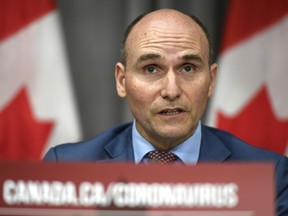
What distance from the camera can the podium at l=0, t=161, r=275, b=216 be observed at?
3.00 feet

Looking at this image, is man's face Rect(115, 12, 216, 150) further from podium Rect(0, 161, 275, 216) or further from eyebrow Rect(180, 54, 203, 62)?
podium Rect(0, 161, 275, 216)

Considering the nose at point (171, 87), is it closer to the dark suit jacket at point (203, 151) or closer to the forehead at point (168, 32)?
the forehead at point (168, 32)

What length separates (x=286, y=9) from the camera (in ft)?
6.63

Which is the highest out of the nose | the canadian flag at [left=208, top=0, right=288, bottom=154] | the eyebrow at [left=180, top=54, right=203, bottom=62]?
the canadian flag at [left=208, top=0, right=288, bottom=154]

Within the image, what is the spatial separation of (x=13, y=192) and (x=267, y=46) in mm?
1344

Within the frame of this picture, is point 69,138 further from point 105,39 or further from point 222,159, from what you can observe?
point 222,159

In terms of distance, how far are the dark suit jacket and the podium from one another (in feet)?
1.70

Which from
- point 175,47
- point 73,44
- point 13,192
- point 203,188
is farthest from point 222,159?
point 73,44

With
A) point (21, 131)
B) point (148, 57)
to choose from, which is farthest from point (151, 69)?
point (21, 131)

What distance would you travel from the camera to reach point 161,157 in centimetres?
149

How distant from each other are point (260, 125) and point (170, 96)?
0.84m

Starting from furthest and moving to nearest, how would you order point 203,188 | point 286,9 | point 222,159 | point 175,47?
point 286,9 < point 222,159 < point 175,47 < point 203,188

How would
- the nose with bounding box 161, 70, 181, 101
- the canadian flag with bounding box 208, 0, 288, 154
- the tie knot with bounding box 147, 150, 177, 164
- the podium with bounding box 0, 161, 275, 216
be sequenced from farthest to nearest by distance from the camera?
1. the canadian flag with bounding box 208, 0, 288, 154
2. the tie knot with bounding box 147, 150, 177, 164
3. the nose with bounding box 161, 70, 181, 101
4. the podium with bounding box 0, 161, 275, 216

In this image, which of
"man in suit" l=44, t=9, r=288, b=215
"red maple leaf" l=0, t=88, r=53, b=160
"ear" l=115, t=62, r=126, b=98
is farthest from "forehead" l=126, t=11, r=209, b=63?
"red maple leaf" l=0, t=88, r=53, b=160
